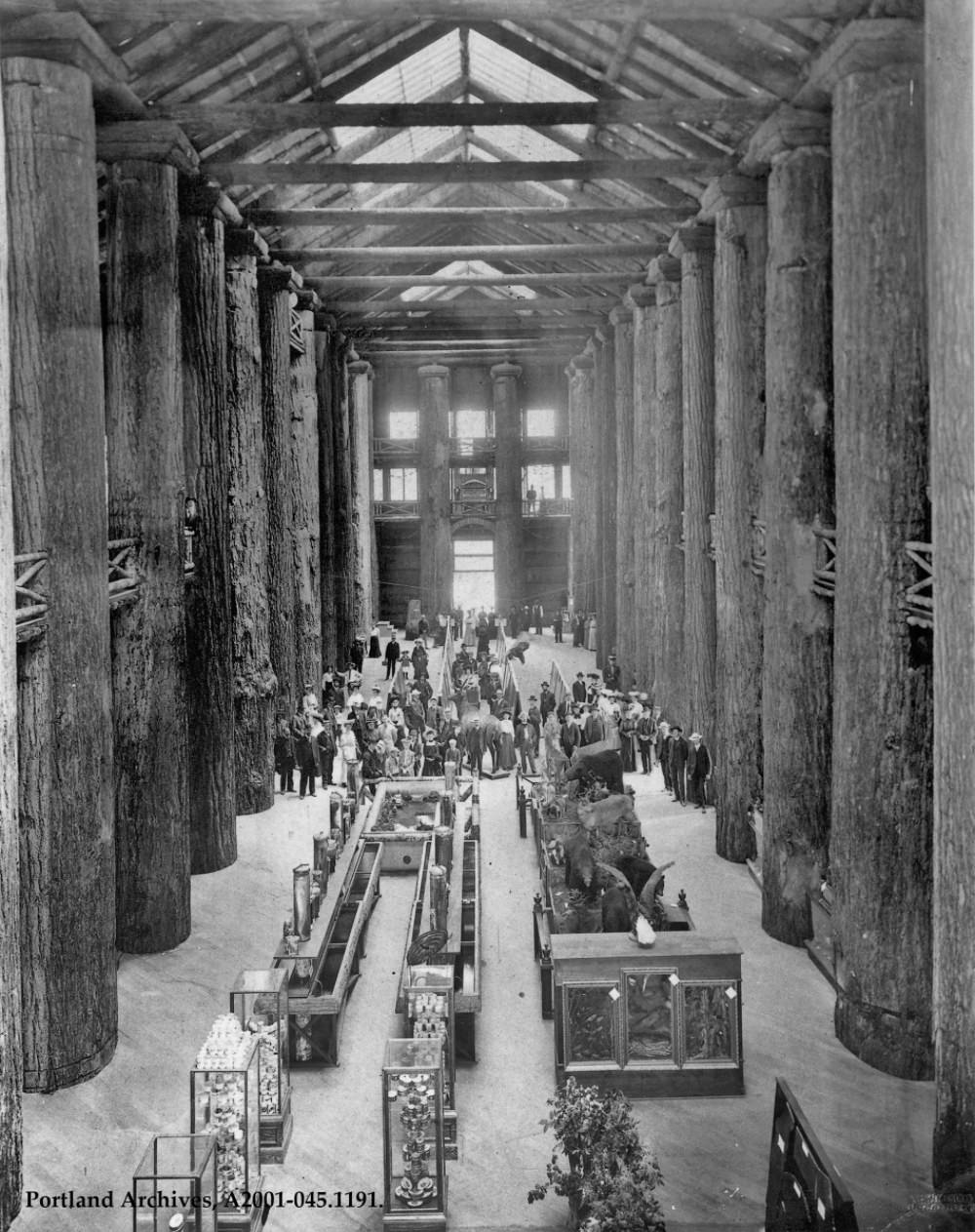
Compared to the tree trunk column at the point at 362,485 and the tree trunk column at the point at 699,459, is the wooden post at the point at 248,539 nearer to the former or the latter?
the tree trunk column at the point at 699,459

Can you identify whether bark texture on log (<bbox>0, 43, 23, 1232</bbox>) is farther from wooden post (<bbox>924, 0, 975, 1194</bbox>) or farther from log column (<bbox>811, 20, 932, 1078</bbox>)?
log column (<bbox>811, 20, 932, 1078</bbox>)

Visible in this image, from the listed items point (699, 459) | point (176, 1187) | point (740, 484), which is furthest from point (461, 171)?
point (176, 1187)

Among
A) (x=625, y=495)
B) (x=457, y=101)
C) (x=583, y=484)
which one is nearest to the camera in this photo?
(x=457, y=101)

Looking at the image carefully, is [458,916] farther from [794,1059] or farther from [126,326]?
[126,326]

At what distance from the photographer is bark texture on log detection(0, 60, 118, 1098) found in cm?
841

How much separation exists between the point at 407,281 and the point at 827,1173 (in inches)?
740

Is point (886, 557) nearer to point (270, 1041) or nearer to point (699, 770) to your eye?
point (270, 1041)

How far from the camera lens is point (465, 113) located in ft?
39.9

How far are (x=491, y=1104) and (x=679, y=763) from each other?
8.90 meters

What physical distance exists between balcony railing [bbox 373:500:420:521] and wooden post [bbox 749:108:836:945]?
90.2ft

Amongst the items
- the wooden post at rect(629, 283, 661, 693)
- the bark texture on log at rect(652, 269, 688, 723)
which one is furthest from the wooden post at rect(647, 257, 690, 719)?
the wooden post at rect(629, 283, 661, 693)

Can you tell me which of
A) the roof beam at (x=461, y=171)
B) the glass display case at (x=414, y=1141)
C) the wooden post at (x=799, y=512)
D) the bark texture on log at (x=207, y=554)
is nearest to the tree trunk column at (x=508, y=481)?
the roof beam at (x=461, y=171)

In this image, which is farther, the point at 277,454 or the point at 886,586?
the point at 277,454

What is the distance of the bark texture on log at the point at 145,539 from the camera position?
37.0ft
